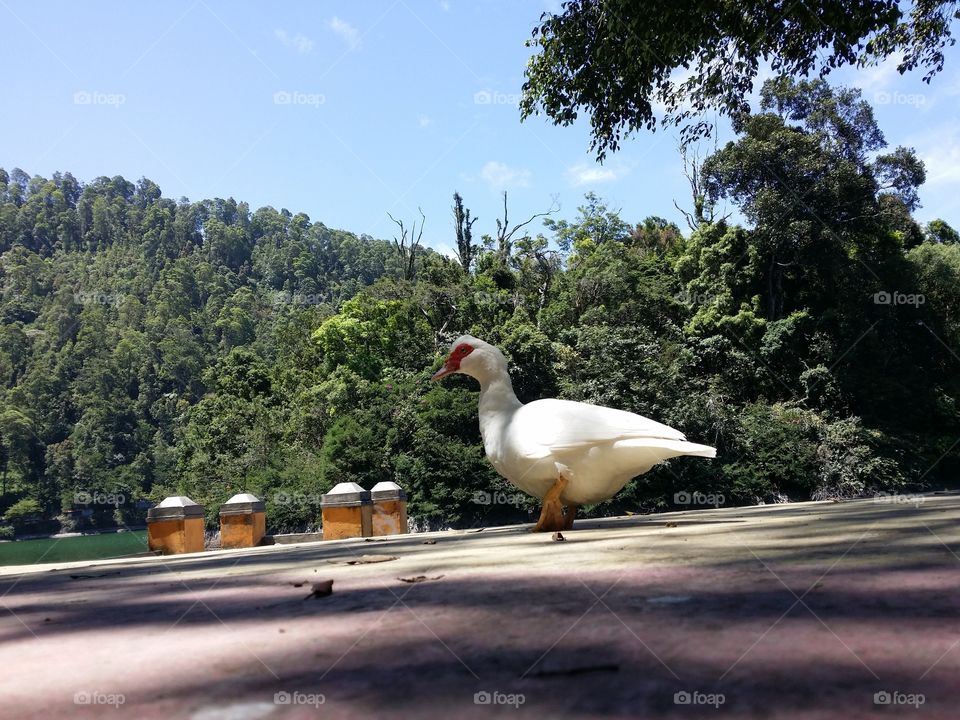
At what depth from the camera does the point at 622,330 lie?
20688 millimetres

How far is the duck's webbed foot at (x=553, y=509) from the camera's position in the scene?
4910 mm

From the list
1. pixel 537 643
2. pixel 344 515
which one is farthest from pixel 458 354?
pixel 344 515

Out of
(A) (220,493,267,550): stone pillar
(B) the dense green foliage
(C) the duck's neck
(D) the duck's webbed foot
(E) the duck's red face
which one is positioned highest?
(B) the dense green foliage

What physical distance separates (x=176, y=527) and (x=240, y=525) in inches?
33.2

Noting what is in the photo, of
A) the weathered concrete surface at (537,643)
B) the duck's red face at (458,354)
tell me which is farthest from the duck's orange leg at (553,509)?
the weathered concrete surface at (537,643)

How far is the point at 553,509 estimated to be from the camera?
197 inches

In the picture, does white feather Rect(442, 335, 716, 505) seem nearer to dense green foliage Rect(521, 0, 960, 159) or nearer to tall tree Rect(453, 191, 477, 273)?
dense green foliage Rect(521, 0, 960, 159)

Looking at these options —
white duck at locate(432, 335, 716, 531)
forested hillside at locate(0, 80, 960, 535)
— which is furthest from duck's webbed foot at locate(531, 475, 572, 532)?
forested hillside at locate(0, 80, 960, 535)

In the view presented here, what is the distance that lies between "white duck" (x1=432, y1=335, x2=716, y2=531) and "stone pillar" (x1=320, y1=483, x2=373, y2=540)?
4.95 meters

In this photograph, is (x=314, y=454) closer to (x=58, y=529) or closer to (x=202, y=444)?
(x=202, y=444)

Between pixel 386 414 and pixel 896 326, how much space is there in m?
16.6

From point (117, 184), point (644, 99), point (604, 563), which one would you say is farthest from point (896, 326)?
point (117, 184)

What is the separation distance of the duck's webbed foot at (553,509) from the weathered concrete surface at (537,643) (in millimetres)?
2448

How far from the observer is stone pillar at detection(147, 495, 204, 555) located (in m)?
9.74
